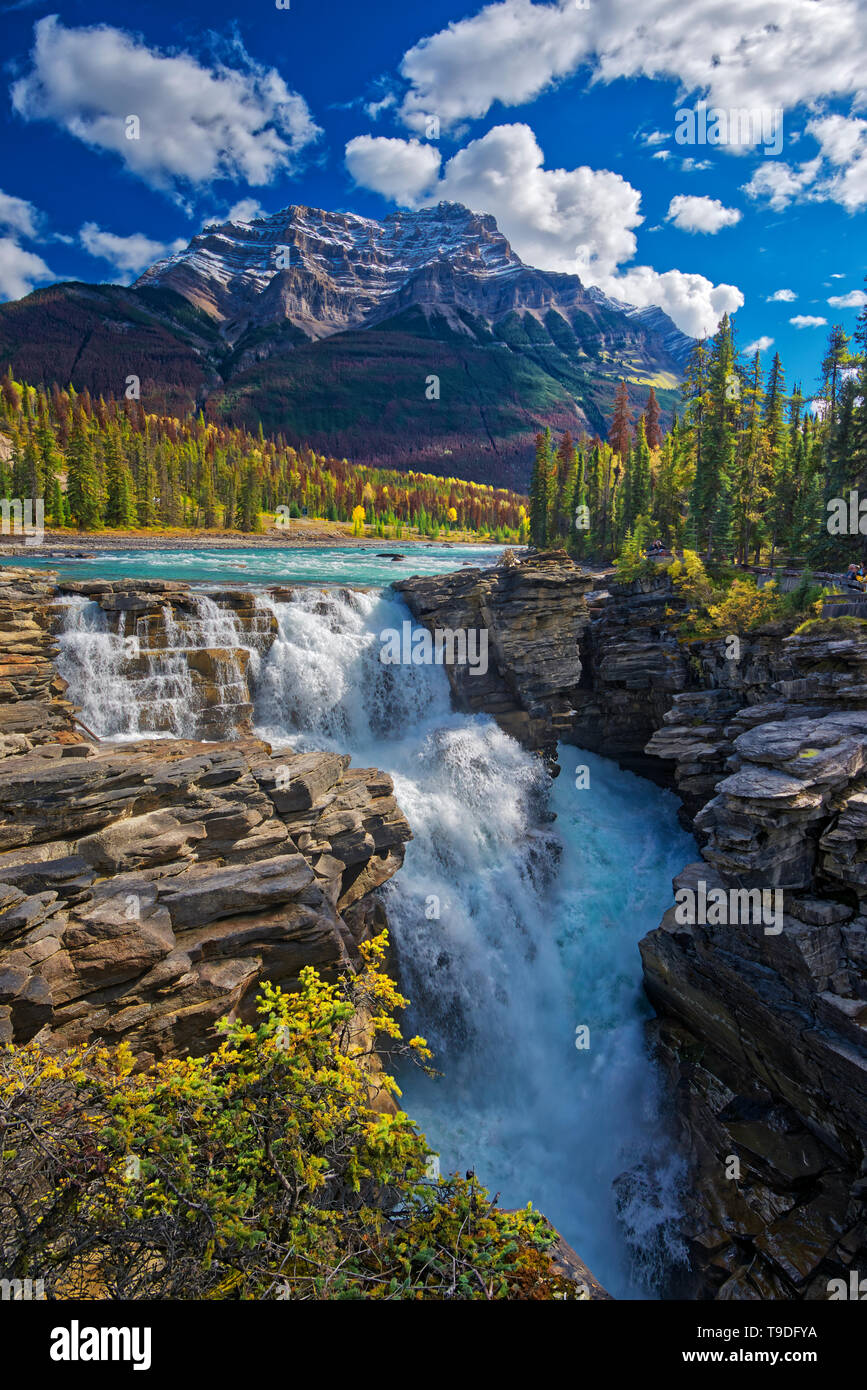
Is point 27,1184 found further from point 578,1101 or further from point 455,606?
point 455,606

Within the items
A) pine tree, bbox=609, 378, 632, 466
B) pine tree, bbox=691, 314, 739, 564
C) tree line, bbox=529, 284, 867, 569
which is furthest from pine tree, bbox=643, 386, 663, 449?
pine tree, bbox=691, 314, 739, 564

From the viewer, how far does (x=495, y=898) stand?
889 inches

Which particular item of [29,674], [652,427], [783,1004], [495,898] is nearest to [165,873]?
[29,674]

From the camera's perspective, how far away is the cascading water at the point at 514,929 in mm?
16250

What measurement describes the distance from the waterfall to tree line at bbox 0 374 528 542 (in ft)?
185

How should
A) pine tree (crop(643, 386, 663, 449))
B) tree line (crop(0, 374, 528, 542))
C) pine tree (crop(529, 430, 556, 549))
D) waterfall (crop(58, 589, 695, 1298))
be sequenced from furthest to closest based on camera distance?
pine tree (crop(529, 430, 556, 549))
pine tree (crop(643, 386, 663, 449))
tree line (crop(0, 374, 528, 542))
waterfall (crop(58, 589, 695, 1298))

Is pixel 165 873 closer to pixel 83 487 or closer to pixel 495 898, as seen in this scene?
pixel 495 898

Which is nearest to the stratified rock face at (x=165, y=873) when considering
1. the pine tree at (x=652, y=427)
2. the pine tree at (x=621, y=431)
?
the pine tree at (x=652, y=427)

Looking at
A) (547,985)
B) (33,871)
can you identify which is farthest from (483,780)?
(33,871)

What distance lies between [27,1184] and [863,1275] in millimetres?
15852

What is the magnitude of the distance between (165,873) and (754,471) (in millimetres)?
42948

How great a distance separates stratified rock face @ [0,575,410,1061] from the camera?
40.0ft

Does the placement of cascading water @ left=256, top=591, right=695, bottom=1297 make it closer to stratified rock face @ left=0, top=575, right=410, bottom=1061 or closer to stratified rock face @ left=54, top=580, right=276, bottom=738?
stratified rock face @ left=54, top=580, right=276, bottom=738

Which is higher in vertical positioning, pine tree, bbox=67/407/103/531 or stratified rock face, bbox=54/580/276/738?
pine tree, bbox=67/407/103/531
